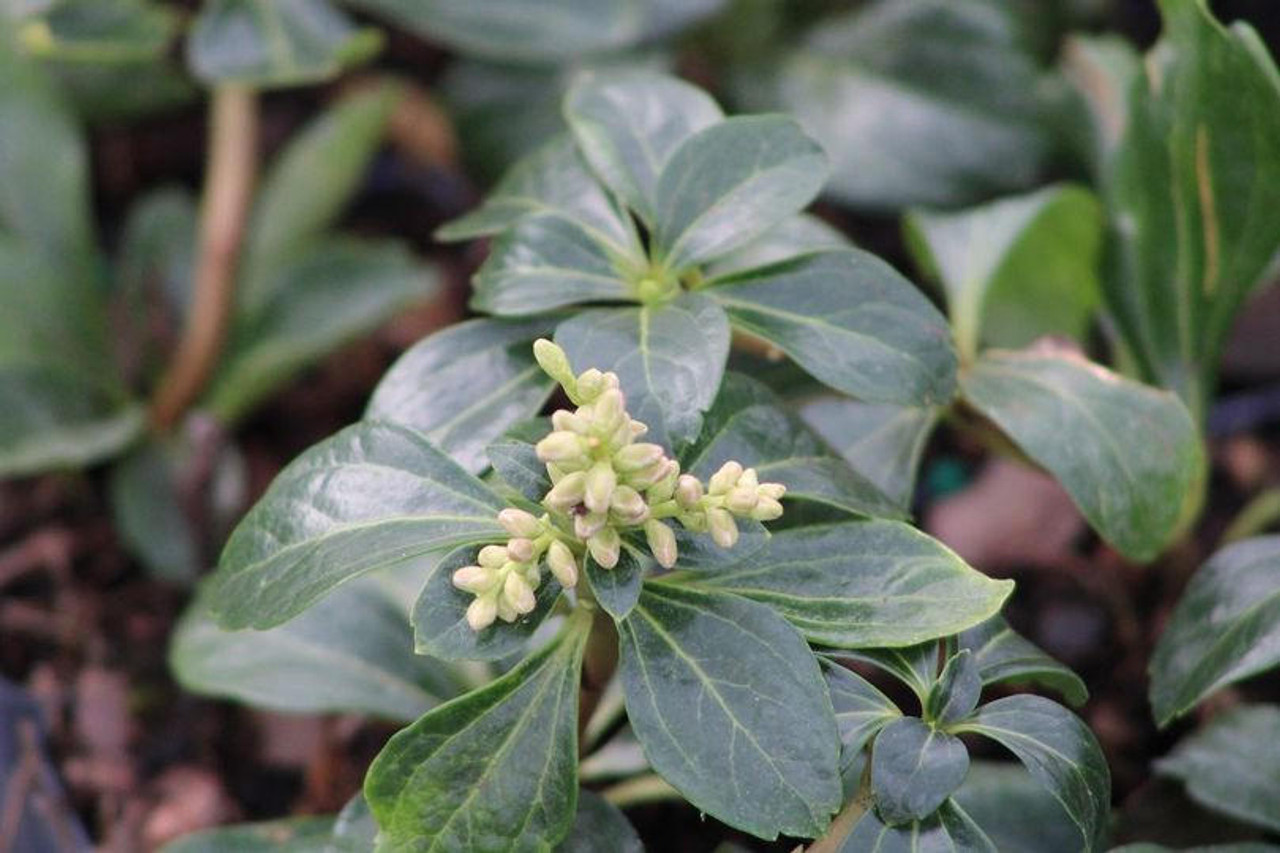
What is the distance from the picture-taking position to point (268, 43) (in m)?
1.29

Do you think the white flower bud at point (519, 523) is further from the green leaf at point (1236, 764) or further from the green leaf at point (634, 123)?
the green leaf at point (1236, 764)

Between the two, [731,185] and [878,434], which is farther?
[878,434]

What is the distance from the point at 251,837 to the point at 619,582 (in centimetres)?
42

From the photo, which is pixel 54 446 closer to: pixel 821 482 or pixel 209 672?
pixel 209 672

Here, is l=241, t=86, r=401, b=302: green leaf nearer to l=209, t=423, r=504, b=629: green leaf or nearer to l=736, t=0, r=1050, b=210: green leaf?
l=736, t=0, r=1050, b=210: green leaf

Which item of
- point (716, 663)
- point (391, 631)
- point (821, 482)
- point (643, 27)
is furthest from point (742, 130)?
point (643, 27)

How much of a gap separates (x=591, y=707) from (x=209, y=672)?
0.32 metres

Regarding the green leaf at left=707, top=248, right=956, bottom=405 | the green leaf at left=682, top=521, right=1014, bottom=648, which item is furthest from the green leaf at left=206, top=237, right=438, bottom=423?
the green leaf at left=682, top=521, right=1014, bottom=648

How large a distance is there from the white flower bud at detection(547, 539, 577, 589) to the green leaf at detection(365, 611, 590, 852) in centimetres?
8

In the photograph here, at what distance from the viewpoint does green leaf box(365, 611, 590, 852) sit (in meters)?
0.69

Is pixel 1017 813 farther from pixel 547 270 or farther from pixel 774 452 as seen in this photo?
Answer: pixel 547 270

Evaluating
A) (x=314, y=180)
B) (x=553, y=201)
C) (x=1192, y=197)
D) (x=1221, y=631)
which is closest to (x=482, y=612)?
(x=553, y=201)

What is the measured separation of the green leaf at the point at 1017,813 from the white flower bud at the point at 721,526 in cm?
32

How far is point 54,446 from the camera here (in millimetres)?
1374
